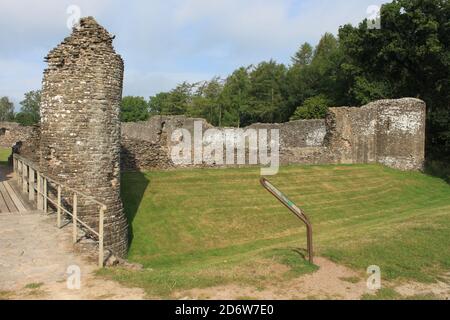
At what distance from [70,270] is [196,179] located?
10961mm

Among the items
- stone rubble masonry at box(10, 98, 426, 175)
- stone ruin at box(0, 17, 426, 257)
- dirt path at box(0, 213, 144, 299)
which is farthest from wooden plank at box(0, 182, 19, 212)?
stone rubble masonry at box(10, 98, 426, 175)

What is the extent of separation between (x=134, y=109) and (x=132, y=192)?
7191 centimetres

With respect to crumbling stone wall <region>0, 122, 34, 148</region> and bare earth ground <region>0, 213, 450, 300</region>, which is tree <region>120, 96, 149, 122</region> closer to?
crumbling stone wall <region>0, 122, 34, 148</region>

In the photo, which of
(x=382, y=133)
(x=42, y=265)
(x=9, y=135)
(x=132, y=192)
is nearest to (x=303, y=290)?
(x=42, y=265)

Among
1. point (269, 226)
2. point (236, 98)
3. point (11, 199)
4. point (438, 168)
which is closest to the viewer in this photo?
point (11, 199)

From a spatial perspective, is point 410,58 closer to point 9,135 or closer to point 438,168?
point 438,168

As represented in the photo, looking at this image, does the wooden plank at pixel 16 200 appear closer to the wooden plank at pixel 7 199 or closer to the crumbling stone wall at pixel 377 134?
the wooden plank at pixel 7 199

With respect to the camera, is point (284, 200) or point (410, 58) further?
point (410, 58)

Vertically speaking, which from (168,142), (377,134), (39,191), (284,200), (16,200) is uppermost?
(377,134)

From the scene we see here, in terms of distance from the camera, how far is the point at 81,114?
1155 cm

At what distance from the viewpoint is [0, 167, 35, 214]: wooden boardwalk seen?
35.5ft

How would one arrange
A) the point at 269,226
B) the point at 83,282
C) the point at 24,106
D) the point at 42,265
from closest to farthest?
the point at 83,282
the point at 42,265
the point at 269,226
the point at 24,106
